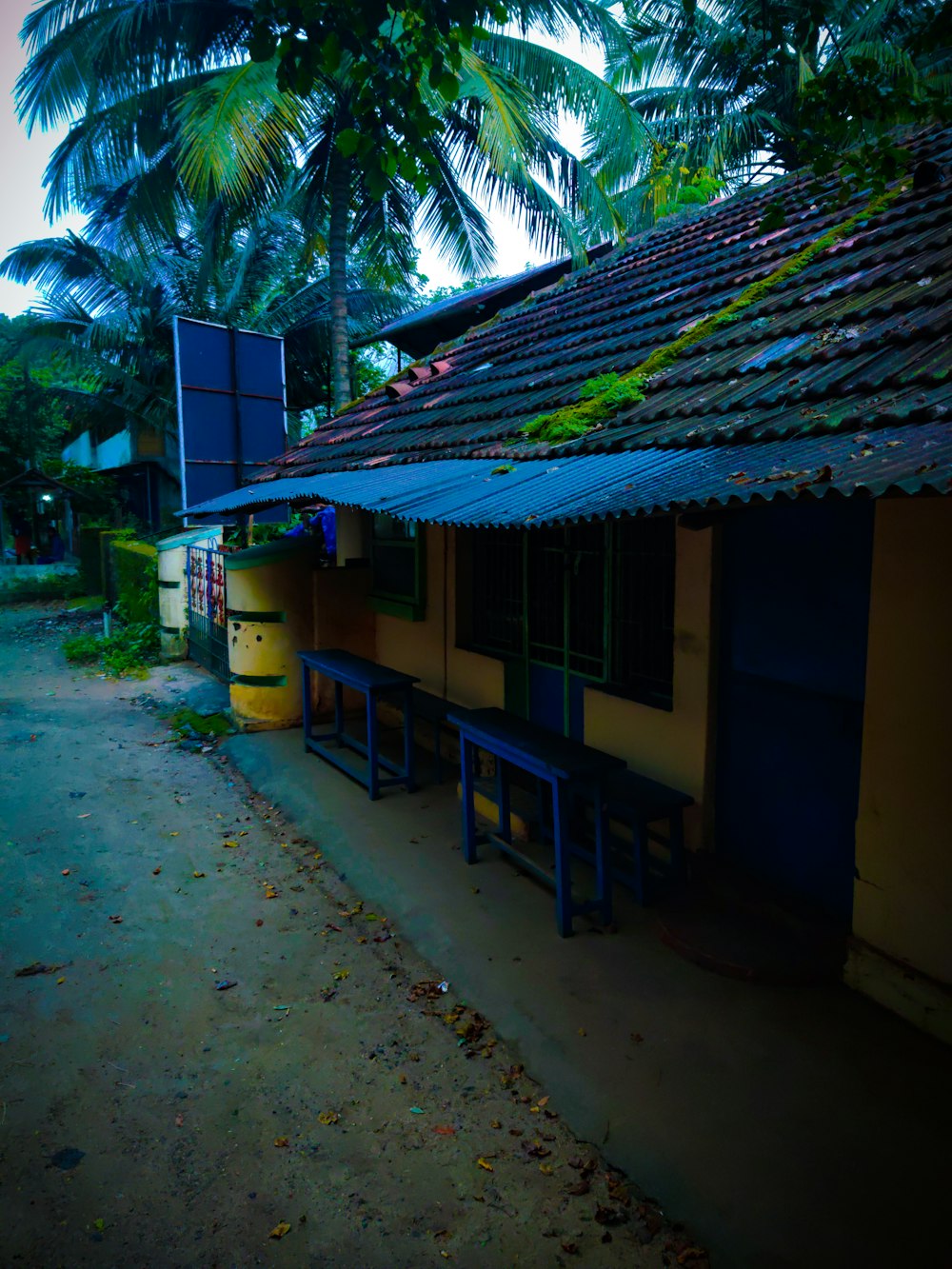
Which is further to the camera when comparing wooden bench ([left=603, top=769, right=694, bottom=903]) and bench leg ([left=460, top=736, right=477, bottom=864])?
bench leg ([left=460, top=736, right=477, bottom=864])

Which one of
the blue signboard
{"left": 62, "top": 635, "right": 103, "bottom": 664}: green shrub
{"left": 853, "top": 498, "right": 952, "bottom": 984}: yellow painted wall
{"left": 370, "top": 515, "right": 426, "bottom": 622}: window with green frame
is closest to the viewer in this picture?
{"left": 853, "top": 498, "right": 952, "bottom": 984}: yellow painted wall

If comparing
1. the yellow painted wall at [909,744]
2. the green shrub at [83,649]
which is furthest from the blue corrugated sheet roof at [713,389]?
the green shrub at [83,649]

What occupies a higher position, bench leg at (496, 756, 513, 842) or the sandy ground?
bench leg at (496, 756, 513, 842)

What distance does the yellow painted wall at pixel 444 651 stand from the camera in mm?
6863

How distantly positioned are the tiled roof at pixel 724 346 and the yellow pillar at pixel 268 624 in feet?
3.25

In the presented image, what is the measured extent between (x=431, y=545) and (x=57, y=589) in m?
17.0

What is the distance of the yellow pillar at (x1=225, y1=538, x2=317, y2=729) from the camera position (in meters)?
8.55

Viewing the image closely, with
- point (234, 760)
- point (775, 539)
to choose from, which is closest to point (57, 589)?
point (234, 760)

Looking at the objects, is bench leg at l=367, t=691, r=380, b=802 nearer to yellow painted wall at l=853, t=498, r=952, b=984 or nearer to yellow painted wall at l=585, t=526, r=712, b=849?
yellow painted wall at l=585, t=526, r=712, b=849

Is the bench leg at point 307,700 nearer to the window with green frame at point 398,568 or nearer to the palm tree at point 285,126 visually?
the window with green frame at point 398,568

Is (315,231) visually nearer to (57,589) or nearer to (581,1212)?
(57,589)

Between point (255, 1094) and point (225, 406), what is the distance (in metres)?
9.51

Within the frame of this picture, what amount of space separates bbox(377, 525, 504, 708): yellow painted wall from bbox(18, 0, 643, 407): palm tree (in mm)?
5452

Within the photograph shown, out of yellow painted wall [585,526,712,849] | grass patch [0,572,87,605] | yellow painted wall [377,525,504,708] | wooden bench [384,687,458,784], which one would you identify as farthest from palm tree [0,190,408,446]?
yellow painted wall [585,526,712,849]
